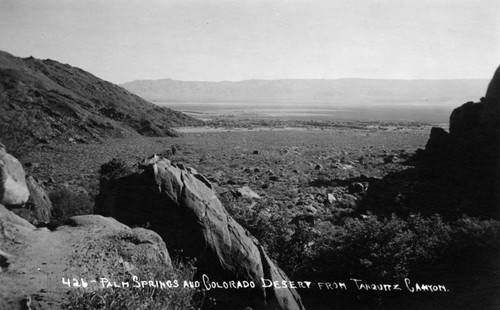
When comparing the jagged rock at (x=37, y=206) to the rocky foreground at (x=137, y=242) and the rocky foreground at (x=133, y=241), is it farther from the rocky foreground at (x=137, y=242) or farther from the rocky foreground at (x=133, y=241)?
the rocky foreground at (x=137, y=242)

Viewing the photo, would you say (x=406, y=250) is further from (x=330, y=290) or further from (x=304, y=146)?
(x=304, y=146)

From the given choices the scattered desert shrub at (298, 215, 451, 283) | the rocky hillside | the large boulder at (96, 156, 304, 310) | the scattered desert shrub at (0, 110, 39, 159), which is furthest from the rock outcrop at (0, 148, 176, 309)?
the rocky hillside

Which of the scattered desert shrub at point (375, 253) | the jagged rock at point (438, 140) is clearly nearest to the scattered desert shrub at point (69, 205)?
the scattered desert shrub at point (375, 253)

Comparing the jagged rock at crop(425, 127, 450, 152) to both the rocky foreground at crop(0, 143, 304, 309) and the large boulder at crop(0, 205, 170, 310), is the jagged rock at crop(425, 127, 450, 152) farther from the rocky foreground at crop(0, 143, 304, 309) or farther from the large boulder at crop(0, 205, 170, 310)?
the large boulder at crop(0, 205, 170, 310)

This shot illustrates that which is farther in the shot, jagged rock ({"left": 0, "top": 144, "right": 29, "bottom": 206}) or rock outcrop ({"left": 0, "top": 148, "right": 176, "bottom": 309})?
jagged rock ({"left": 0, "top": 144, "right": 29, "bottom": 206})

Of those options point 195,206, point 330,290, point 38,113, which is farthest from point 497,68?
point 38,113

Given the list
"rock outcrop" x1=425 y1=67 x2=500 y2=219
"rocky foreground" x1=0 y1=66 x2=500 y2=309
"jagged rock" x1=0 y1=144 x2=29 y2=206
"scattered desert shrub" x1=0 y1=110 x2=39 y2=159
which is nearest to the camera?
"rocky foreground" x1=0 y1=66 x2=500 y2=309
